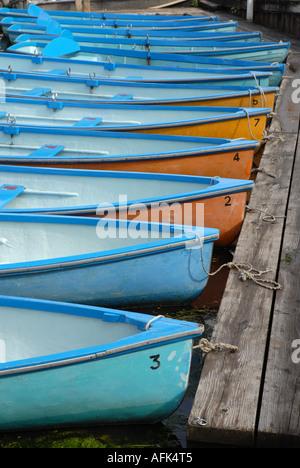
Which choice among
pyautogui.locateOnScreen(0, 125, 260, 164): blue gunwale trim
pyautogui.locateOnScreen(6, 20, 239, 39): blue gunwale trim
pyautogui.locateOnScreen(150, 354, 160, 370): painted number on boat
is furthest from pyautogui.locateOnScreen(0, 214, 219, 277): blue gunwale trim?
pyautogui.locateOnScreen(6, 20, 239, 39): blue gunwale trim

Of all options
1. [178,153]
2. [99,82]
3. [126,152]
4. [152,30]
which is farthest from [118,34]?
[178,153]

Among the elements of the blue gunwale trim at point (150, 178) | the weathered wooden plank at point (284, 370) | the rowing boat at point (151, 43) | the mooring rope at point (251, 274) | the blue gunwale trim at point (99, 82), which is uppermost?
the rowing boat at point (151, 43)

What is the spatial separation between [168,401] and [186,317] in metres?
1.37

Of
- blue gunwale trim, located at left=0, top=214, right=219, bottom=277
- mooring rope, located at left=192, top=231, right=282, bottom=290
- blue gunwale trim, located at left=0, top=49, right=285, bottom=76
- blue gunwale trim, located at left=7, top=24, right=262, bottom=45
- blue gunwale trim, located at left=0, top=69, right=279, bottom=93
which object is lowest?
mooring rope, located at left=192, top=231, right=282, bottom=290

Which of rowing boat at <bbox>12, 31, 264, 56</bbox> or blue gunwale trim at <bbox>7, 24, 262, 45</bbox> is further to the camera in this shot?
blue gunwale trim at <bbox>7, 24, 262, 45</bbox>

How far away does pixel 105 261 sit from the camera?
4480 millimetres

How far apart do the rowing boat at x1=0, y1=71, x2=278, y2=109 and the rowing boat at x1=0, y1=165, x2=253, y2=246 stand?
228 cm

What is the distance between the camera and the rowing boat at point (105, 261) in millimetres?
4473

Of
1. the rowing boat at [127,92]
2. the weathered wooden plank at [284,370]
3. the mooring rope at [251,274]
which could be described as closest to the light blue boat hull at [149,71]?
the rowing boat at [127,92]

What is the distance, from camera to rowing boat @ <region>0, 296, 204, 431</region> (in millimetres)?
3352

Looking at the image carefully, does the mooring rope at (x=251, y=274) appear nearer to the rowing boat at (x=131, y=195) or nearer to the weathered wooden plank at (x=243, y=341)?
the weathered wooden plank at (x=243, y=341)

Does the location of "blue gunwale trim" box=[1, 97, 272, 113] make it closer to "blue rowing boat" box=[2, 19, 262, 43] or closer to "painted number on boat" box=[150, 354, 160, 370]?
"blue rowing boat" box=[2, 19, 262, 43]

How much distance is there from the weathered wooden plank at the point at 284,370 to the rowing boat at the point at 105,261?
703mm

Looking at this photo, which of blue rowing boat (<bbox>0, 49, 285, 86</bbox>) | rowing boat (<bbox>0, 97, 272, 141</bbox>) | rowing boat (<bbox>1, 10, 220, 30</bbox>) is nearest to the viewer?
rowing boat (<bbox>0, 97, 272, 141</bbox>)
